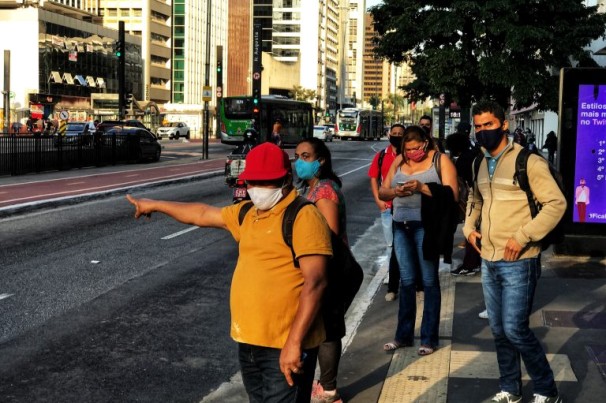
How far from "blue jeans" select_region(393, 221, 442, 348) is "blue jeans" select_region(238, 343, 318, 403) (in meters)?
2.88

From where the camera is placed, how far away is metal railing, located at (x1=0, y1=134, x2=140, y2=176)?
84.6 ft

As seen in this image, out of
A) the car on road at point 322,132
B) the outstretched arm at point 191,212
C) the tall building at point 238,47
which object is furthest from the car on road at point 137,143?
the tall building at point 238,47

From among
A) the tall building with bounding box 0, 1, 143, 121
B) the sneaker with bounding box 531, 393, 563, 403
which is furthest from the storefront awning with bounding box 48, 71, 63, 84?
the sneaker with bounding box 531, 393, 563, 403

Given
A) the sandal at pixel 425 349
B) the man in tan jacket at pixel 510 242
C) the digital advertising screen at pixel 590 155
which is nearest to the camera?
the man in tan jacket at pixel 510 242

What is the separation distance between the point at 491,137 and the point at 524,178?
32 centimetres

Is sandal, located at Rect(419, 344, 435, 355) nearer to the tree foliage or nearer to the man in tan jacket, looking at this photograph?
the man in tan jacket

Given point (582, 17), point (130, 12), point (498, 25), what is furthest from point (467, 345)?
point (130, 12)

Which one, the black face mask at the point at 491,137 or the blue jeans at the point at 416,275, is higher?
the black face mask at the point at 491,137

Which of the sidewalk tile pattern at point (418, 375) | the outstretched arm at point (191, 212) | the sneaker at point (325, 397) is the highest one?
the outstretched arm at point (191, 212)

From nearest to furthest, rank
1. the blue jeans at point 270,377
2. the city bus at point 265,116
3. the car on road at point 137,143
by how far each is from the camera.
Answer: the blue jeans at point 270,377, the car on road at point 137,143, the city bus at point 265,116

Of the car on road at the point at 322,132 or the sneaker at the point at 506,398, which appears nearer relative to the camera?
the sneaker at the point at 506,398

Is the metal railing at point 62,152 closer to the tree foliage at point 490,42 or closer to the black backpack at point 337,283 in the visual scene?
the tree foliage at point 490,42

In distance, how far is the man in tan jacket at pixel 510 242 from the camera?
16.3ft

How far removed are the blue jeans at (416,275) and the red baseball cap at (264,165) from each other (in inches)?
123
